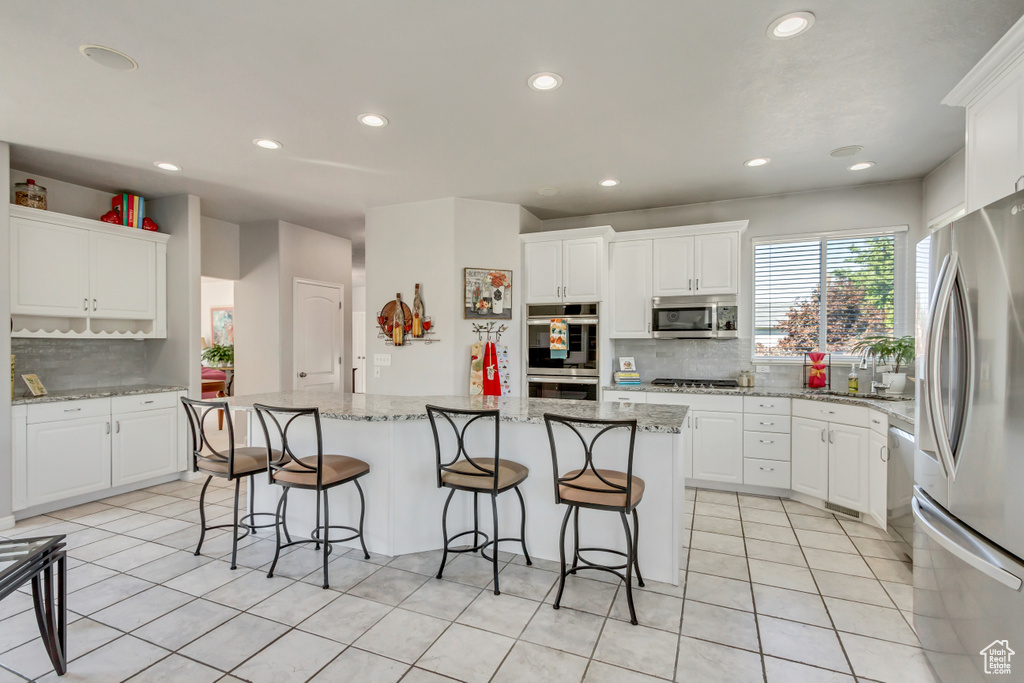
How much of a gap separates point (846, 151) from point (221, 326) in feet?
33.0

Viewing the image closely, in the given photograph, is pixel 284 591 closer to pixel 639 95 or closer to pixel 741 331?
pixel 639 95

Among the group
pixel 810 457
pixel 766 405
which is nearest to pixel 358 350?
pixel 766 405

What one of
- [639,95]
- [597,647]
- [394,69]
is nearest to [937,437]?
[597,647]

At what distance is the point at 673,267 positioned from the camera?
4582 millimetres

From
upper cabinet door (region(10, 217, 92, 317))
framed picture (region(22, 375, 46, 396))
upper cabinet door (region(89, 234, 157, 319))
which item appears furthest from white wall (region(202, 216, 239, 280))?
framed picture (region(22, 375, 46, 396))

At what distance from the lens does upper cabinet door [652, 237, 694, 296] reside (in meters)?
4.53

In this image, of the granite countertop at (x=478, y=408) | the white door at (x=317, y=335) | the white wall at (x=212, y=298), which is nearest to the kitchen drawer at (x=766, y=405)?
the granite countertop at (x=478, y=408)

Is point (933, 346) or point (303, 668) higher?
point (933, 346)

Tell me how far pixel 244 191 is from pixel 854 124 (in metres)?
4.87

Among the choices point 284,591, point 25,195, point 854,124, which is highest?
point 854,124

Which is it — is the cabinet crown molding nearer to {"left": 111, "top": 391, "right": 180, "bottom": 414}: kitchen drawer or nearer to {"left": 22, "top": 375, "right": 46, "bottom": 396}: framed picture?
{"left": 111, "top": 391, "right": 180, "bottom": 414}: kitchen drawer

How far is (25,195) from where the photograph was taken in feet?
12.5

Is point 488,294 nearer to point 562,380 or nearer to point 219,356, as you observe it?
point 562,380

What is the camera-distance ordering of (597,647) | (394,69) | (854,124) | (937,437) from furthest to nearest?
(854,124) < (394,69) < (597,647) < (937,437)
